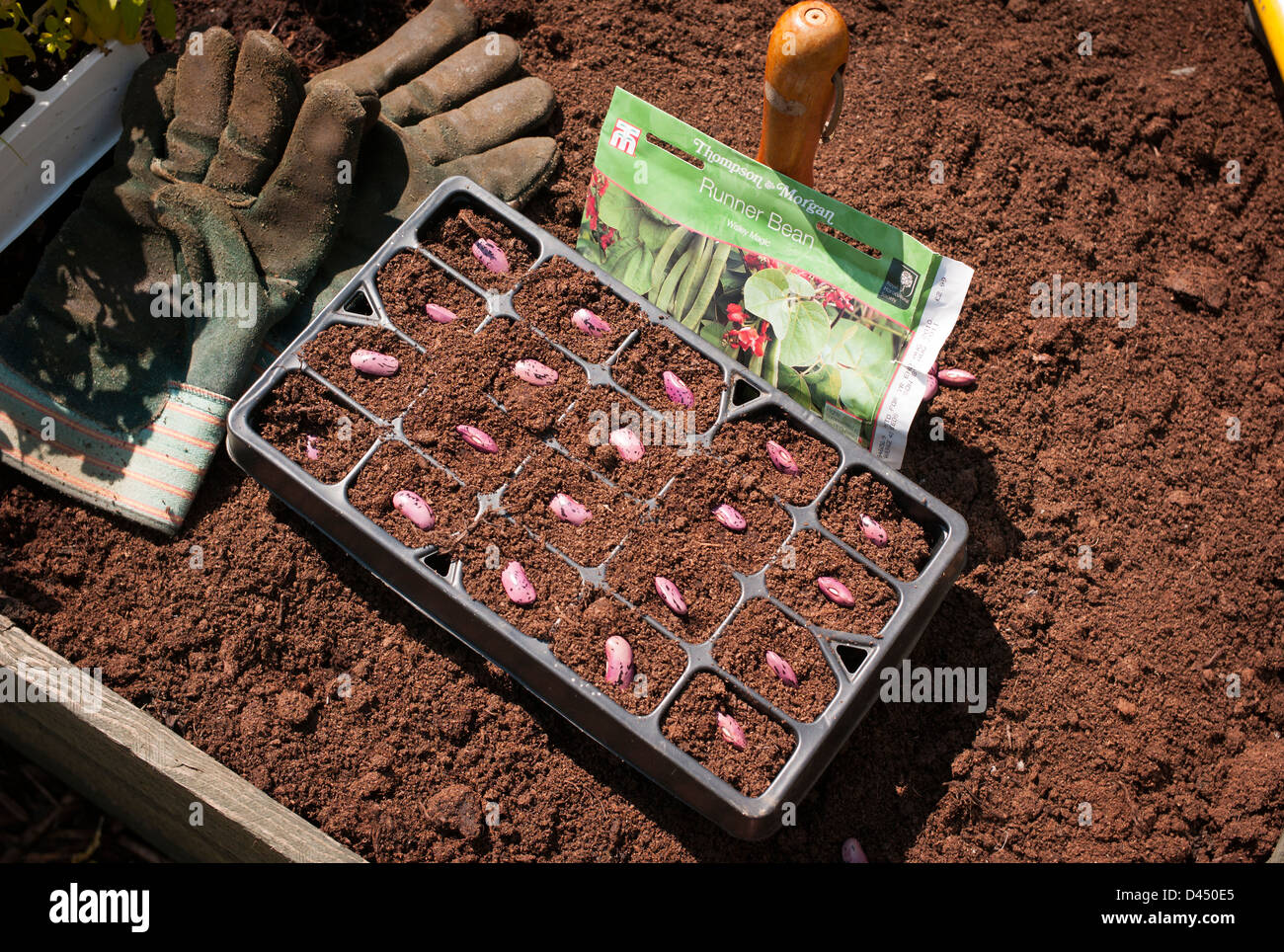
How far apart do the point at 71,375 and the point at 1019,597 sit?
86.1 inches

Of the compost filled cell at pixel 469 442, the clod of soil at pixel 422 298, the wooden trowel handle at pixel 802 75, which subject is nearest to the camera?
the wooden trowel handle at pixel 802 75

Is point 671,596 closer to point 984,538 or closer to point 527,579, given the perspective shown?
point 527,579

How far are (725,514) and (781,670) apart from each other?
0.33m

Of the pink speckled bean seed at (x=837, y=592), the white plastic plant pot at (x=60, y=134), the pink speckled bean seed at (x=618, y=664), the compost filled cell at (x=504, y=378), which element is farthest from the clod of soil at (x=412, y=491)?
the white plastic plant pot at (x=60, y=134)

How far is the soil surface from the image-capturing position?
2121 mm

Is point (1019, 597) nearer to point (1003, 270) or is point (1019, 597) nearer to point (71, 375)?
point (1003, 270)

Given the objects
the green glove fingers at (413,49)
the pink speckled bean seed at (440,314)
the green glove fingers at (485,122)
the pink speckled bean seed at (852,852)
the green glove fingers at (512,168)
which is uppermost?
the green glove fingers at (413,49)

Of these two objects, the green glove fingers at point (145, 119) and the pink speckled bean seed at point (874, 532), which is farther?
the green glove fingers at point (145, 119)

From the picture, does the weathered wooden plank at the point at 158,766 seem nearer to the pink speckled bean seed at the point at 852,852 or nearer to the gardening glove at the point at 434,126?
the gardening glove at the point at 434,126

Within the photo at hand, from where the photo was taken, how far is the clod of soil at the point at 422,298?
2.20 meters

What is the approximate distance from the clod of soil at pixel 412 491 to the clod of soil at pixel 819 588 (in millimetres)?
648

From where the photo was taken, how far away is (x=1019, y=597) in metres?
2.27

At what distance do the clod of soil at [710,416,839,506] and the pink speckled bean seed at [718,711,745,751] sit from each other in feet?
1.55

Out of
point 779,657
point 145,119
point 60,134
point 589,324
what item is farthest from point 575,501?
point 60,134
